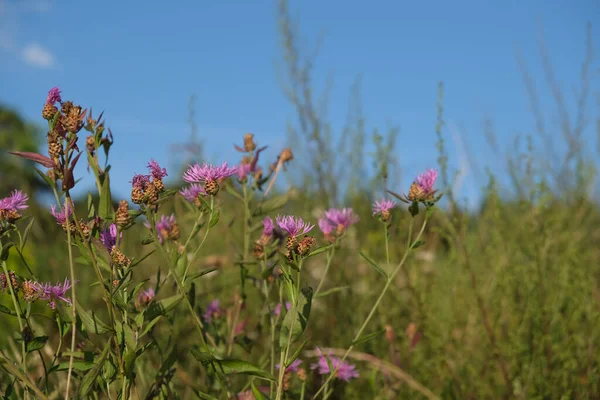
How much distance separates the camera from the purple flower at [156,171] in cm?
75

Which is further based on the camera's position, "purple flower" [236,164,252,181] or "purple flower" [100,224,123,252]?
"purple flower" [236,164,252,181]

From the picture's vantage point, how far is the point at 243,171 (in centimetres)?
114

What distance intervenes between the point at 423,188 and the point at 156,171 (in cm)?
41

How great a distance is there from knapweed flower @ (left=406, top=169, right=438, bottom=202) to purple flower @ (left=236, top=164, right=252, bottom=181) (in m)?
0.38

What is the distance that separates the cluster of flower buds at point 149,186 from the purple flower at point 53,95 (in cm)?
15

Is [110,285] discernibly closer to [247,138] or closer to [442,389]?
[247,138]

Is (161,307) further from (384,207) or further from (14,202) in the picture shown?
(384,207)

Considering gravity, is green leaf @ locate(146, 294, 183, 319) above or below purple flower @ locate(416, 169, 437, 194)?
below

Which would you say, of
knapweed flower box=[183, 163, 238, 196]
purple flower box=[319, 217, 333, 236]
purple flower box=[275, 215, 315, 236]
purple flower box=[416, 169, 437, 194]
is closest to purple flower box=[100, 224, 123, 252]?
knapweed flower box=[183, 163, 238, 196]

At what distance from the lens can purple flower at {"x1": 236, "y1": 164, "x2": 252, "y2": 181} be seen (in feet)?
3.72

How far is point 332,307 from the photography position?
6.17ft

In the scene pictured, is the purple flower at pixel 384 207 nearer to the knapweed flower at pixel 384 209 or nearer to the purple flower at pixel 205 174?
the knapweed flower at pixel 384 209

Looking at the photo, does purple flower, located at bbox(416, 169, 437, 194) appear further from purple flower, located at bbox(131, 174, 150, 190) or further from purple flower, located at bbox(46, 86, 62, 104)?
purple flower, located at bbox(46, 86, 62, 104)

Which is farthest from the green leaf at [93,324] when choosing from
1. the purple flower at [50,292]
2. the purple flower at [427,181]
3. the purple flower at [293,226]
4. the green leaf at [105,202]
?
the purple flower at [427,181]
